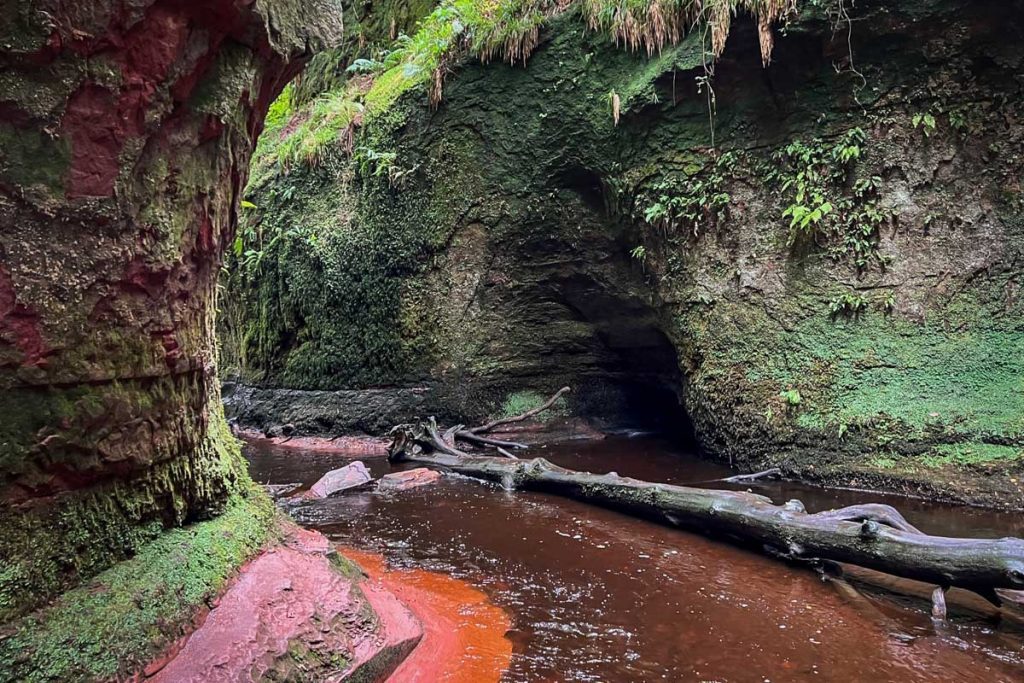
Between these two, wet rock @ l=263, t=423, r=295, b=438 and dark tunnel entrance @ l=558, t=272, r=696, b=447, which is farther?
wet rock @ l=263, t=423, r=295, b=438

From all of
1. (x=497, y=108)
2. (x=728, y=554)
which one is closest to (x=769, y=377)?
(x=728, y=554)

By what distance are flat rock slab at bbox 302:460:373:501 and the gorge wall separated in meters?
3.30

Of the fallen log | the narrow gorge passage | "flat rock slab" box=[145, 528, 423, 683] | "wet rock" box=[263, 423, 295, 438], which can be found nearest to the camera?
the narrow gorge passage

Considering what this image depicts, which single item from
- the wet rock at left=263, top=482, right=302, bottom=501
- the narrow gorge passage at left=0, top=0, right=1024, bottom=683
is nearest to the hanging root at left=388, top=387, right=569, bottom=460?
the narrow gorge passage at left=0, top=0, right=1024, bottom=683

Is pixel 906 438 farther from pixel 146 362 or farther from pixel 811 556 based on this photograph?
pixel 146 362

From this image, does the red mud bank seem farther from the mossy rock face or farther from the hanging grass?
the hanging grass

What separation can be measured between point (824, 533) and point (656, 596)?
4.34ft

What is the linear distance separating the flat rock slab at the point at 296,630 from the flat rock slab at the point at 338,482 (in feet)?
11.1

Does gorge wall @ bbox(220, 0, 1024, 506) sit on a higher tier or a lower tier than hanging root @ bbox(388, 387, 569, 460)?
higher

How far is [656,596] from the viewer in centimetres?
390

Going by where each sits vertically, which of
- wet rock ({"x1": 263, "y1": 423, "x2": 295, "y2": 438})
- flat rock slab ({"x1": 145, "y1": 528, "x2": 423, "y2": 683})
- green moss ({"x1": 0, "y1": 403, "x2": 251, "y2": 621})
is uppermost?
green moss ({"x1": 0, "y1": 403, "x2": 251, "y2": 621})

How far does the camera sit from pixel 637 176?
8445mm

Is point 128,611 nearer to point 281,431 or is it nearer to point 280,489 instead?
point 280,489

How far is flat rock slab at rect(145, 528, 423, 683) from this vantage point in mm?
2477
